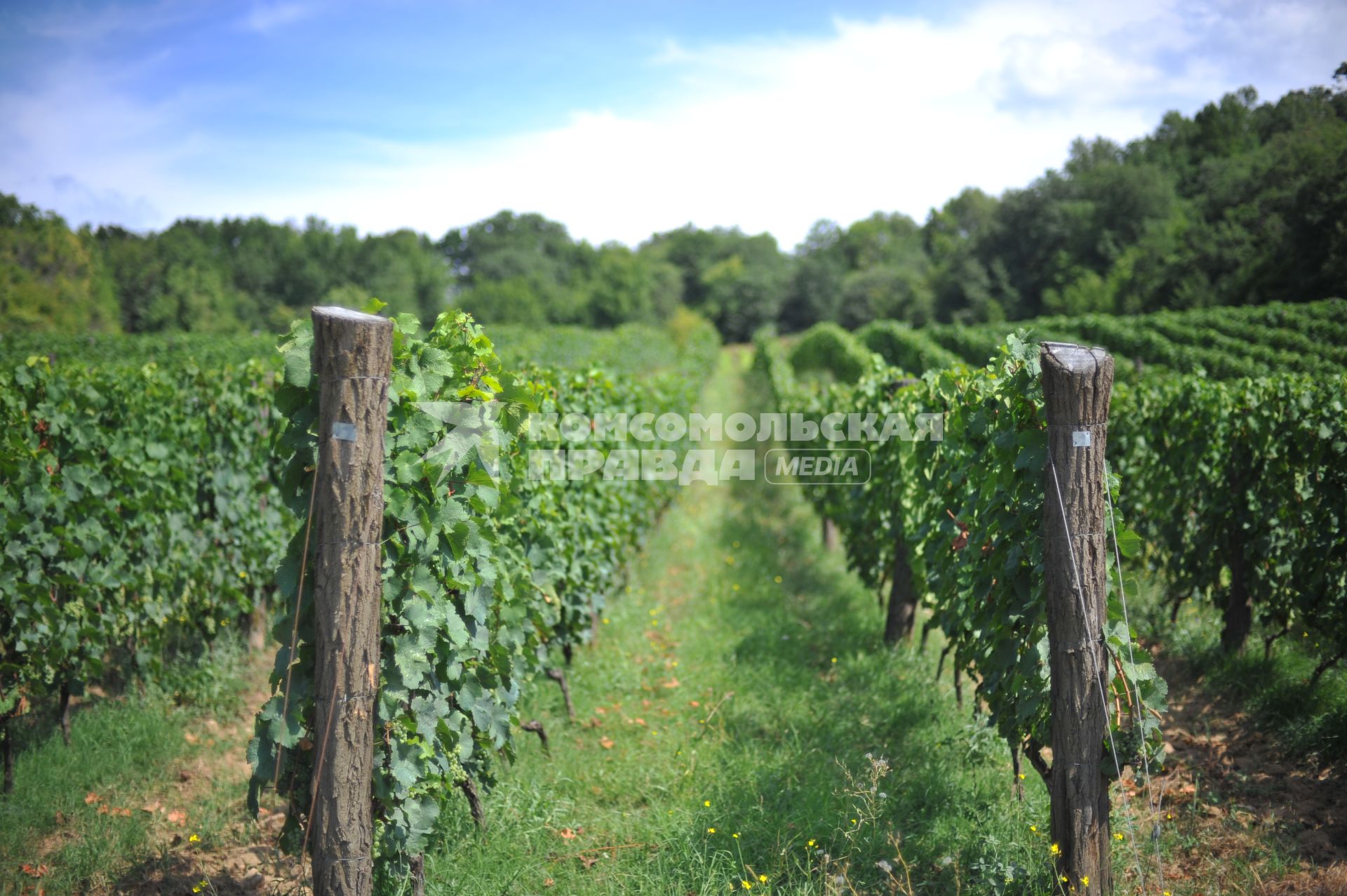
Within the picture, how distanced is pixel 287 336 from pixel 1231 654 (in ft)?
20.2

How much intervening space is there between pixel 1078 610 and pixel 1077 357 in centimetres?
95

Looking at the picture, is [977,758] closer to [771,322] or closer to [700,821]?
[700,821]

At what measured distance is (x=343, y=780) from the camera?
2594mm

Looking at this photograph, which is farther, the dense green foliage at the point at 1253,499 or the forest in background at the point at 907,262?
the forest in background at the point at 907,262

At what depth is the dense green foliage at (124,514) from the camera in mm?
4383

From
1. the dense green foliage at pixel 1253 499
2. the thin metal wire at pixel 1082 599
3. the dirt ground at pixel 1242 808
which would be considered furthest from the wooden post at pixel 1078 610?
the dense green foliage at pixel 1253 499

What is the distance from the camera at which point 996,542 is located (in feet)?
11.6

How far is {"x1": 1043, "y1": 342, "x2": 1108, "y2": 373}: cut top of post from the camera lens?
9.27 ft

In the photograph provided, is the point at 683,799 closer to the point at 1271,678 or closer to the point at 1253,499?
the point at 1271,678

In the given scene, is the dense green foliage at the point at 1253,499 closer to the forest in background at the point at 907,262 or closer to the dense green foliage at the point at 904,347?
the dense green foliage at the point at 904,347

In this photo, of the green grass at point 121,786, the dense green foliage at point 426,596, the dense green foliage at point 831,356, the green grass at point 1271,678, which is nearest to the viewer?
the dense green foliage at point 426,596

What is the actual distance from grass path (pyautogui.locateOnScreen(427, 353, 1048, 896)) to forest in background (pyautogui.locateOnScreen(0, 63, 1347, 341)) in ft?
88.0

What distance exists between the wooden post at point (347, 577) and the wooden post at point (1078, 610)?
2.43 meters

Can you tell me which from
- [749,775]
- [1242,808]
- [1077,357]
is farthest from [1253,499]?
[749,775]
